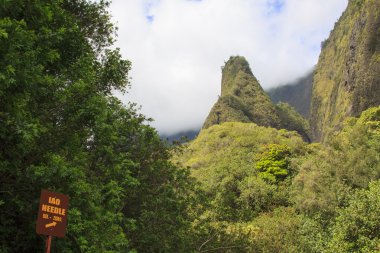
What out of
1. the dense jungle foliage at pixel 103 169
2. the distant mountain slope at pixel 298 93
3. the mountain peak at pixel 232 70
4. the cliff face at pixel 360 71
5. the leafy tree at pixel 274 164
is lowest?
the dense jungle foliage at pixel 103 169

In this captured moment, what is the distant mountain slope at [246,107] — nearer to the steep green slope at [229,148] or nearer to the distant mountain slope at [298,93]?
the steep green slope at [229,148]

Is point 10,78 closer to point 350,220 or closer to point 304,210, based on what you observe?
point 350,220

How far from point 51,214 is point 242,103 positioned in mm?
85863

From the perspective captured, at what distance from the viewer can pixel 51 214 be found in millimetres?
6605

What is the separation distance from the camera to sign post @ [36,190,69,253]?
21.1 ft

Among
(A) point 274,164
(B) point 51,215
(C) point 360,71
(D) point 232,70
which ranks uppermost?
(D) point 232,70

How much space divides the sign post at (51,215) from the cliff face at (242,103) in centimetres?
7873

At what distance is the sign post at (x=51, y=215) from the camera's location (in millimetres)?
6445

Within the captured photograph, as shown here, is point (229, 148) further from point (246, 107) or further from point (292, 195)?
point (246, 107)

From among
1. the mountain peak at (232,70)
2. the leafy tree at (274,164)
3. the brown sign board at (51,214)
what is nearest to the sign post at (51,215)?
the brown sign board at (51,214)

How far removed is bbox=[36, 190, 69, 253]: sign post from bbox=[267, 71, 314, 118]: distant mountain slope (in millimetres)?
146228

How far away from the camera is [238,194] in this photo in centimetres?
4366

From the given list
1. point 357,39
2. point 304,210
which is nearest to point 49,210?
point 304,210

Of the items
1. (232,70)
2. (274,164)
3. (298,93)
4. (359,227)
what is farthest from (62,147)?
(298,93)
